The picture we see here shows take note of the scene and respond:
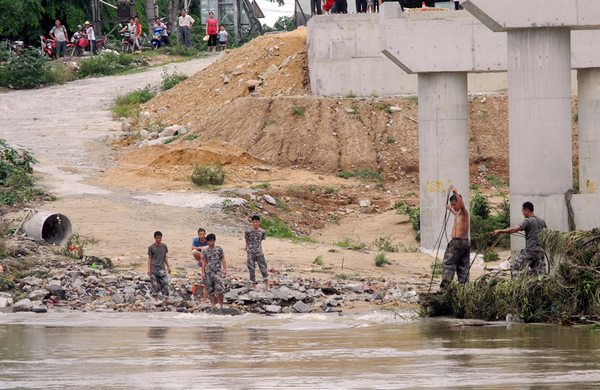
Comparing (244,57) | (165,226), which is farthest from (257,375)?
(244,57)

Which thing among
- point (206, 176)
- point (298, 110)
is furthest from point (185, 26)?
point (206, 176)

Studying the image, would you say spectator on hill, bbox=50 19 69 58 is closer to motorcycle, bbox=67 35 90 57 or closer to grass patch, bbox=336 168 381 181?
motorcycle, bbox=67 35 90 57

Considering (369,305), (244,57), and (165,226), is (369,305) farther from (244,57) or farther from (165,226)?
(244,57)

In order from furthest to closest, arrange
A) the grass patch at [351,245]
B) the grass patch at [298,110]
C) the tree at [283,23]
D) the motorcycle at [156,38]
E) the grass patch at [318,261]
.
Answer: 1. the tree at [283,23]
2. the motorcycle at [156,38]
3. the grass patch at [298,110]
4. the grass patch at [351,245]
5. the grass patch at [318,261]

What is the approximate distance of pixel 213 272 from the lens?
843 inches

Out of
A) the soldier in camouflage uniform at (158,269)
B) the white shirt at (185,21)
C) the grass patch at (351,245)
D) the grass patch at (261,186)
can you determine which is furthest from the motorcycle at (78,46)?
the soldier in camouflage uniform at (158,269)

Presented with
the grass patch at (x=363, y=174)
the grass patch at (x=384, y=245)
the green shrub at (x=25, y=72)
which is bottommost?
the grass patch at (x=384, y=245)

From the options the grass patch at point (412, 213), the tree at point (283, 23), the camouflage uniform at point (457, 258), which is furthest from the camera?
the tree at point (283, 23)

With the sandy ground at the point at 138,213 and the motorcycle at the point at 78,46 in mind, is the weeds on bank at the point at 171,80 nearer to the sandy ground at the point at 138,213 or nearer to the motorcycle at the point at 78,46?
the sandy ground at the point at 138,213

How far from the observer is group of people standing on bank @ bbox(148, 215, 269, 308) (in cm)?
2144

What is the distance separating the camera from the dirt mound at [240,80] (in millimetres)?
43750

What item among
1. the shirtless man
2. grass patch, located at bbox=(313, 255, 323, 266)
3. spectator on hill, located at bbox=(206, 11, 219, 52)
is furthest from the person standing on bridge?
the shirtless man

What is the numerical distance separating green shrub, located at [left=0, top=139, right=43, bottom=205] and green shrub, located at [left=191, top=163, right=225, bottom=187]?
12.6ft

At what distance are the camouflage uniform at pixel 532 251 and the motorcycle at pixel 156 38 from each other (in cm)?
3718
